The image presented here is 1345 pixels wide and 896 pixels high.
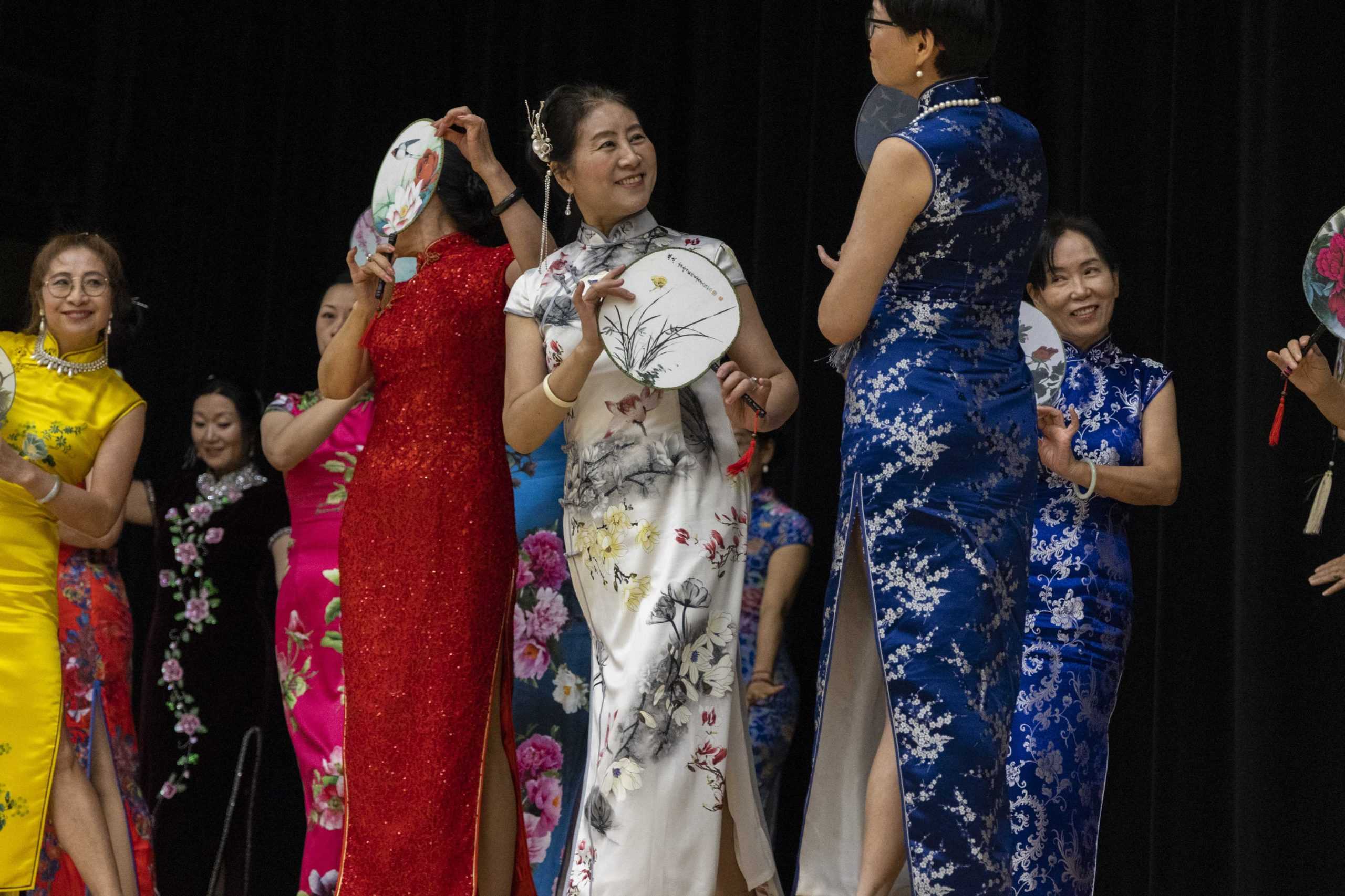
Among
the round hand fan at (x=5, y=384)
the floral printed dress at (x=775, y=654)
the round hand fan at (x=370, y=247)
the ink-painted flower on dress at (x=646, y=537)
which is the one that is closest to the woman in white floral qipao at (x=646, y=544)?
the ink-painted flower on dress at (x=646, y=537)


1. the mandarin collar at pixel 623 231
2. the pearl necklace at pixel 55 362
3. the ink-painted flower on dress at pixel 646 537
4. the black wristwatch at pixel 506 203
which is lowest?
the ink-painted flower on dress at pixel 646 537

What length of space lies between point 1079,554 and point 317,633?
1.88m

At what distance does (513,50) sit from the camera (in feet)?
17.4

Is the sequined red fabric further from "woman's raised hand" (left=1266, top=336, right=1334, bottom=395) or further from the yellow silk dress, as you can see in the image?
"woman's raised hand" (left=1266, top=336, right=1334, bottom=395)

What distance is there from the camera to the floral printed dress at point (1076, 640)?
3033 mm

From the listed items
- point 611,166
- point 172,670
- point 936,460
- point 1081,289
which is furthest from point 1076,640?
point 172,670

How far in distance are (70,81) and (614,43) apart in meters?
2.13

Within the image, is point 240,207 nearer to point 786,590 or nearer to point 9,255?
point 9,255

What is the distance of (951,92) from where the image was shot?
2.43m

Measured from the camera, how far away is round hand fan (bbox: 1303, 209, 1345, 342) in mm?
2715

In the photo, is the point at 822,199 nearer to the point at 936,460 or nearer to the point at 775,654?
the point at 775,654

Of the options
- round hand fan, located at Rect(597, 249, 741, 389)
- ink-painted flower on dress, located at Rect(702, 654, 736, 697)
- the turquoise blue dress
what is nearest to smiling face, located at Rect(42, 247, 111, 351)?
the turquoise blue dress

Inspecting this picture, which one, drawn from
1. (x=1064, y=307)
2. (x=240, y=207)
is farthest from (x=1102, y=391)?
(x=240, y=207)

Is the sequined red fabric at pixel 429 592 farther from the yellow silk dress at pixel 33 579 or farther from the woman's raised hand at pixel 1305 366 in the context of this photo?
the woman's raised hand at pixel 1305 366
